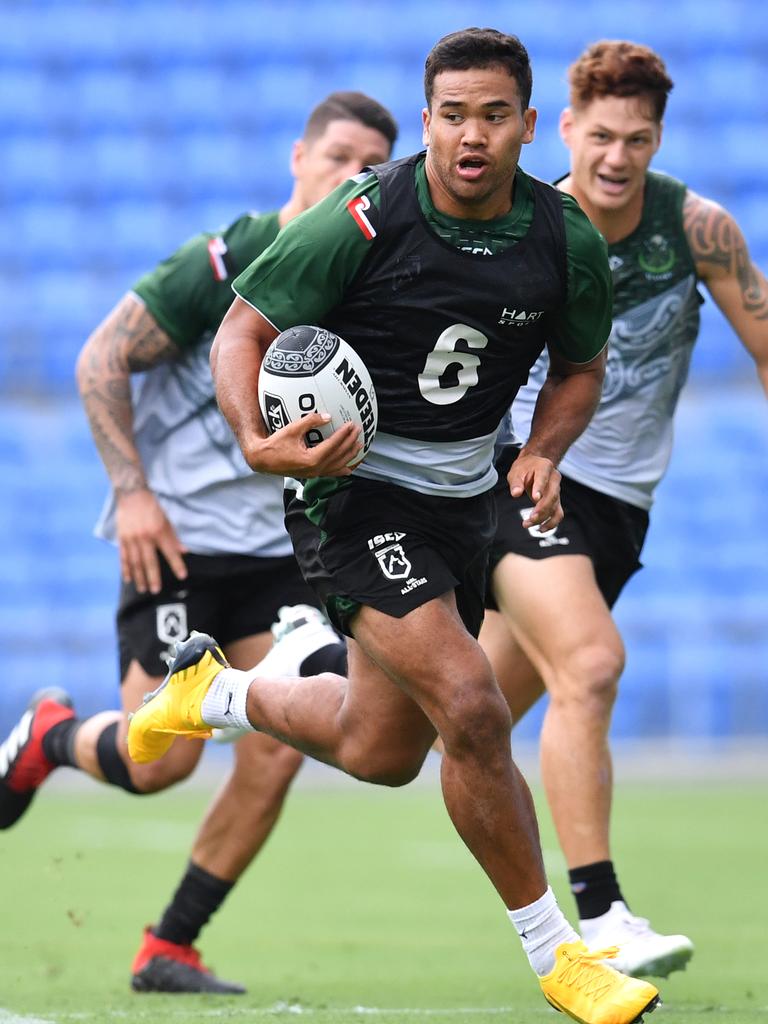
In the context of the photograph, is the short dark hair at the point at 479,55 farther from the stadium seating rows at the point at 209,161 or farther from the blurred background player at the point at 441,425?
the stadium seating rows at the point at 209,161

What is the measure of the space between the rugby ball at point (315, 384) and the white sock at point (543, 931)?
1146 millimetres

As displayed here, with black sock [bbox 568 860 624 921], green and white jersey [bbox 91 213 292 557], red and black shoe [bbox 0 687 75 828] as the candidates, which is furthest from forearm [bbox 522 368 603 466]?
red and black shoe [bbox 0 687 75 828]

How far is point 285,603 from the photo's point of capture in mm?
6074

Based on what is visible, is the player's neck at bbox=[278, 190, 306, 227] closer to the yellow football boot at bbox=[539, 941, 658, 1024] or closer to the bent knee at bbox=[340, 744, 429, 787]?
the bent knee at bbox=[340, 744, 429, 787]

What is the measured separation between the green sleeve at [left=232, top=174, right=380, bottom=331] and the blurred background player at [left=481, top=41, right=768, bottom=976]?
4.83 feet

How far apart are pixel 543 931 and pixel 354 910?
3.57 meters

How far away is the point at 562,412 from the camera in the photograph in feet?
15.0

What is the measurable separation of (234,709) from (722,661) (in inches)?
378

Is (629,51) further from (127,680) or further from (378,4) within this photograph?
Result: (378,4)

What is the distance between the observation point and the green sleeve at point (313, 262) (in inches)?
164

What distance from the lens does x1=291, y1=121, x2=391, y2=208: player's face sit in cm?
595

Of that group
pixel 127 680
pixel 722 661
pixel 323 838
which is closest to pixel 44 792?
pixel 323 838

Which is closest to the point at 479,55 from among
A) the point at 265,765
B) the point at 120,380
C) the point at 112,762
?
the point at 120,380

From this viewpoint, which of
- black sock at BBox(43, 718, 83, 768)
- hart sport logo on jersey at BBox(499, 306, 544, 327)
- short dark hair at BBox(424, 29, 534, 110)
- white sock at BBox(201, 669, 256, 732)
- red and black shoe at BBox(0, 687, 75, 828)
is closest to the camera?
short dark hair at BBox(424, 29, 534, 110)
